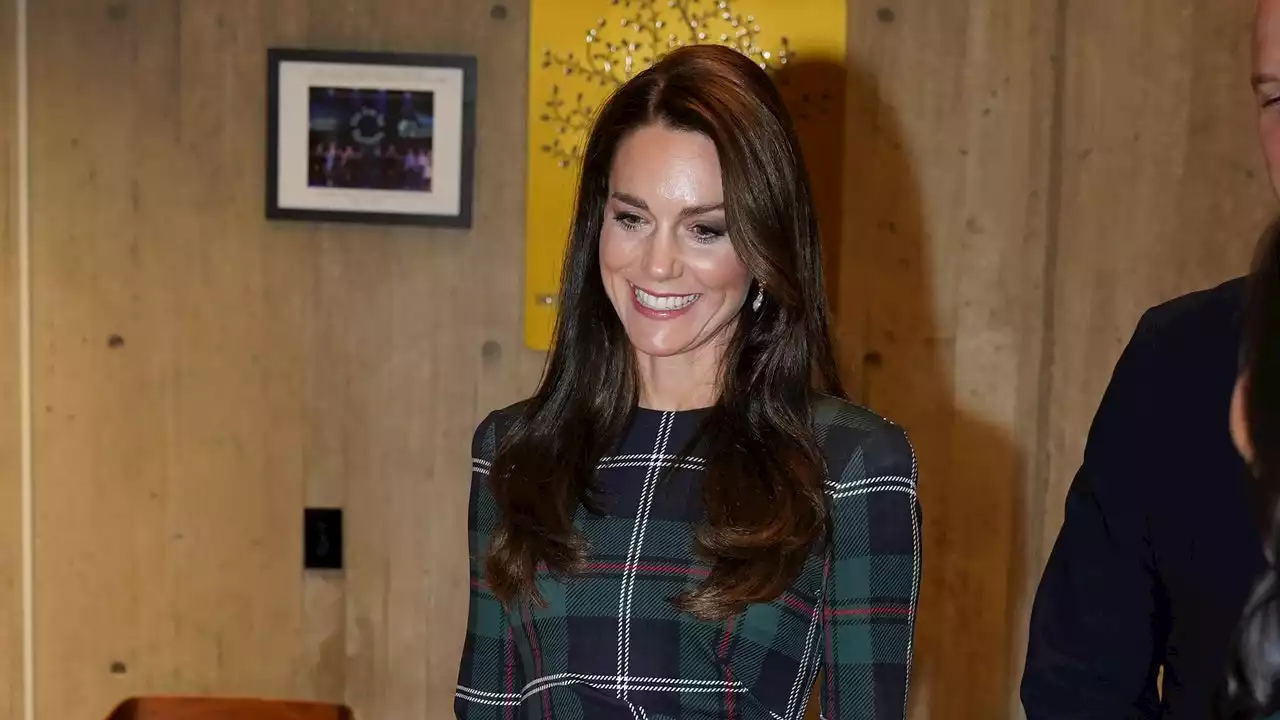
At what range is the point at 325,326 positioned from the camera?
207cm

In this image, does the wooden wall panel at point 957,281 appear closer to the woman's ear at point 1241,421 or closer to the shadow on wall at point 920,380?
the shadow on wall at point 920,380

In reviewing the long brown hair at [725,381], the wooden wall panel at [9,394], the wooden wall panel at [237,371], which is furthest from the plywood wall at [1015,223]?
the wooden wall panel at [9,394]

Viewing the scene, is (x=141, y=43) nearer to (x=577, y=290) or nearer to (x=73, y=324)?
(x=73, y=324)

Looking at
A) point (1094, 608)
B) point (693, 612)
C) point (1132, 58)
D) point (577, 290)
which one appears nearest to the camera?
point (1094, 608)

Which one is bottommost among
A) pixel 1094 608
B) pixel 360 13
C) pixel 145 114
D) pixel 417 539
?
pixel 417 539

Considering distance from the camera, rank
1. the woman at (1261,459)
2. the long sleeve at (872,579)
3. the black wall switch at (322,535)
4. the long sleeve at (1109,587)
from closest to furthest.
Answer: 1. the woman at (1261,459)
2. the long sleeve at (1109,587)
3. the long sleeve at (872,579)
4. the black wall switch at (322,535)

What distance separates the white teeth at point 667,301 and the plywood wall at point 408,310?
0.74 meters

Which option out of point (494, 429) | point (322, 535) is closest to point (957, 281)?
point (494, 429)

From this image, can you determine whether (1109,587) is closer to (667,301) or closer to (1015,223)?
(667,301)

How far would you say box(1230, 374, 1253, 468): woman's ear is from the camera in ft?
3.12

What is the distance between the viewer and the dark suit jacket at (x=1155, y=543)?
37.8 inches

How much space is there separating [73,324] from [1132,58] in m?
1.77

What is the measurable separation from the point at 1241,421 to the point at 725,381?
56 centimetres

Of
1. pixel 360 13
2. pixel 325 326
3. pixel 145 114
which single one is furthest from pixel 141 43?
pixel 325 326
